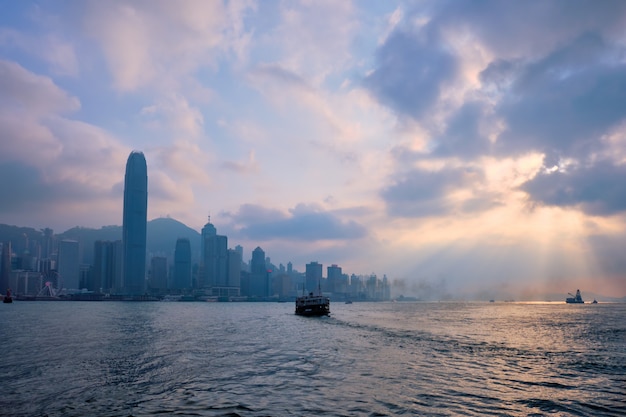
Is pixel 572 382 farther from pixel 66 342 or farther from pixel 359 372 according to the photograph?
pixel 66 342

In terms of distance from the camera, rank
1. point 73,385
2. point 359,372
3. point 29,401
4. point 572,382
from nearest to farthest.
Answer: point 29,401, point 73,385, point 572,382, point 359,372

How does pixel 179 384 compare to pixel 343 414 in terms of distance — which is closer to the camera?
pixel 343 414

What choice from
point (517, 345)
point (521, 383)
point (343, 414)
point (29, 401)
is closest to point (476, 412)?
point (343, 414)

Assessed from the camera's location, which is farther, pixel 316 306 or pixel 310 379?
pixel 316 306

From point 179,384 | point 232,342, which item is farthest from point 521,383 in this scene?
point 232,342

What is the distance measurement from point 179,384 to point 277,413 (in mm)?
11963

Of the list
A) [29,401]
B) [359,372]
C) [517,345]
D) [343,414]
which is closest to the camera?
[343,414]

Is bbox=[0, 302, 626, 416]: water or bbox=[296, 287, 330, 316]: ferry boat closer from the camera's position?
bbox=[0, 302, 626, 416]: water

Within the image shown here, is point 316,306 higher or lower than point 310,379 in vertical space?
lower

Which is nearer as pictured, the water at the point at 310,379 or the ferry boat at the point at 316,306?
the water at the point at 310,379

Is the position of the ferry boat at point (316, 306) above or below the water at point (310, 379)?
below

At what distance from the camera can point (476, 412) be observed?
2578 centimetres

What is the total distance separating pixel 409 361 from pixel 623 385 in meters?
18.4

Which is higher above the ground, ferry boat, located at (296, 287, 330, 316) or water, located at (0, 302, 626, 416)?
water, located at (0, 302, 626, 416)
